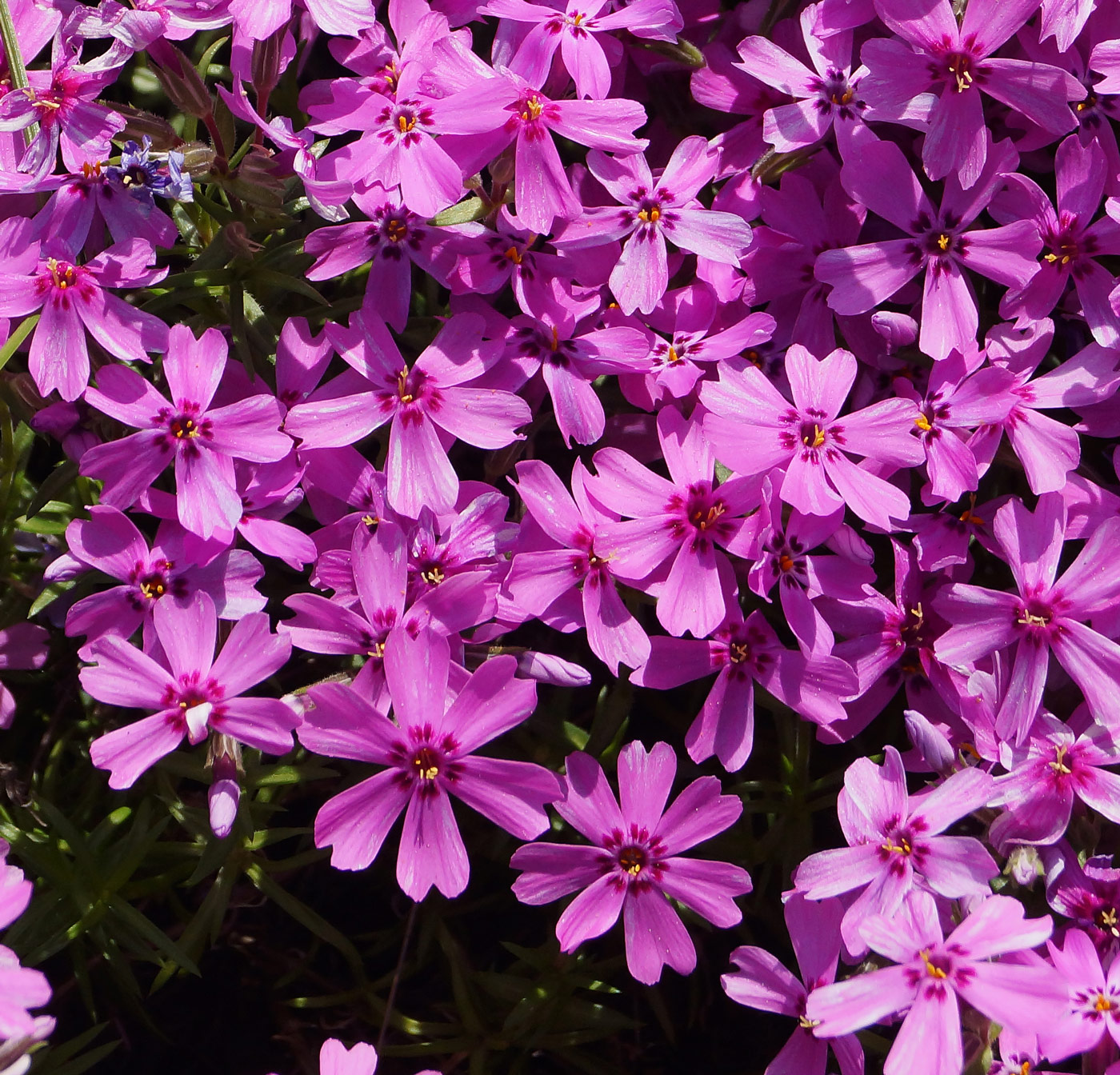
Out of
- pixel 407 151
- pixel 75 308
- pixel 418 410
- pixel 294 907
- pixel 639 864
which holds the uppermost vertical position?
pixel 407 151

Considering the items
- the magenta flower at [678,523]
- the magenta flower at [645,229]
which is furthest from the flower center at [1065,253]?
the magenta flower at [678,523]

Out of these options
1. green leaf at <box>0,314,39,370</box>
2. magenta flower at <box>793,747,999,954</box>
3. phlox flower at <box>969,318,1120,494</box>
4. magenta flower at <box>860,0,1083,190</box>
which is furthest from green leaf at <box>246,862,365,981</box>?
magenta flower at <box>860,0,1083,190</box>

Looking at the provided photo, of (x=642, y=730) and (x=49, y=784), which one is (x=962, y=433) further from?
(x=49, y=784)

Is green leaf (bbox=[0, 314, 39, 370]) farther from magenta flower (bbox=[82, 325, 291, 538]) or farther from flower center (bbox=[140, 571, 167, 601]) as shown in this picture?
flower center (bbox=[140, 571, 167, 601])

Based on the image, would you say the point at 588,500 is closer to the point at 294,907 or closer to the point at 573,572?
the point at 573,572

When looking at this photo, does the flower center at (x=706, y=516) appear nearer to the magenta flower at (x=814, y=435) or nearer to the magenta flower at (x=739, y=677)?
the magenta flower at (x=814, y=435)

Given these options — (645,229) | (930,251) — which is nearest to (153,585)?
(645,229)

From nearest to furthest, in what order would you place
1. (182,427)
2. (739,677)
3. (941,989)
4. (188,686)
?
(941,989) → (188,686) → (182,427) → (739,677)
